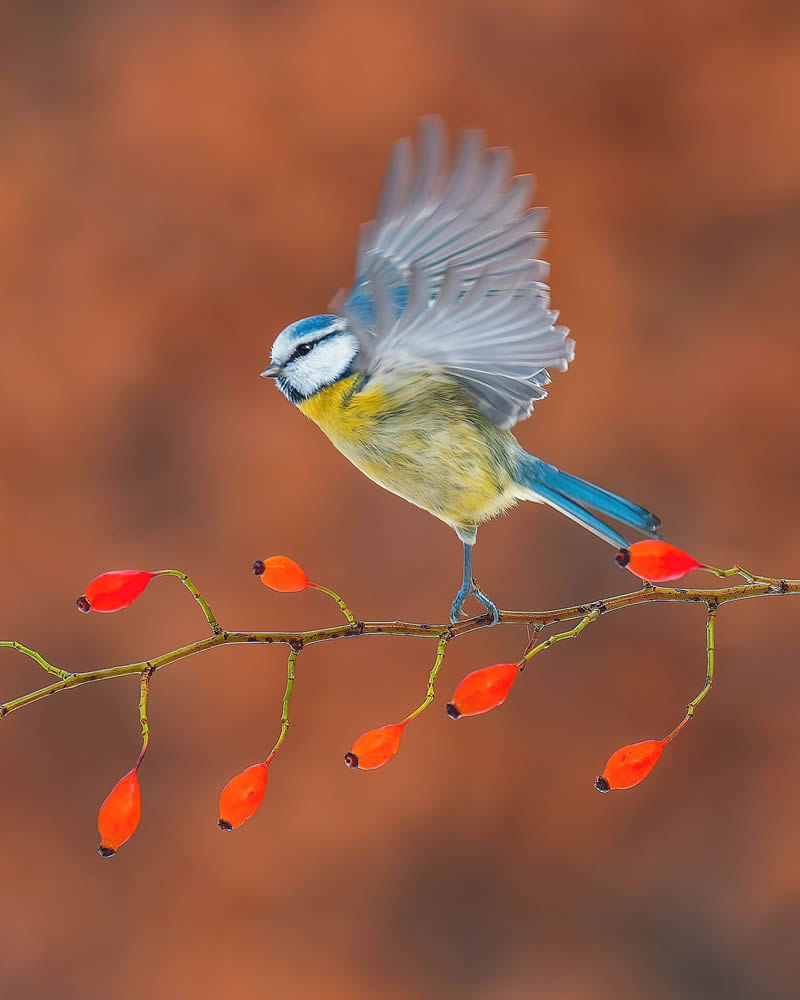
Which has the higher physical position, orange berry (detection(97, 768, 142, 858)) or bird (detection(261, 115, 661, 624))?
bird (detection(261, 115, 661, 624))

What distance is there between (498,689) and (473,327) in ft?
0.66

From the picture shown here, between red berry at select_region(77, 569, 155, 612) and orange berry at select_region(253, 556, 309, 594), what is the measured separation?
6 centimetres

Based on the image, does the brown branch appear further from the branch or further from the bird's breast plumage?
the bird's breast plumage

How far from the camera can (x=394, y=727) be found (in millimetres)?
614

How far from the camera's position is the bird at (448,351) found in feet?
1.70

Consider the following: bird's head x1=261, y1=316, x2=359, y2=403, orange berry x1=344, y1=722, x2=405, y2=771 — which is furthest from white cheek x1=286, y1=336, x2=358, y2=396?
orange berry x1=344, y1=722, x2=405, y2=771

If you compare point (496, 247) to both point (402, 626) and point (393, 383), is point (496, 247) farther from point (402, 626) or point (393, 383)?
point (402, 626)

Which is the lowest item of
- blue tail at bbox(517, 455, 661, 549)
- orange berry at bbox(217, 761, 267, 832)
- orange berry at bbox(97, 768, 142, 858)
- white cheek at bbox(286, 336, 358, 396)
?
orange berry at bbox(97, 768, 142, 858)

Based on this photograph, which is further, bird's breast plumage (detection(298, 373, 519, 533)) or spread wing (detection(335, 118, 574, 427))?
bird's breast plumage (detection(298, 373, 519, 533))

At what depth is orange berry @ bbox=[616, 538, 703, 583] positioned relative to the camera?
540 mm

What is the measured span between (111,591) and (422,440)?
21 cm

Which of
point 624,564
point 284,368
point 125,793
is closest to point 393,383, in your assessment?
point 284,368

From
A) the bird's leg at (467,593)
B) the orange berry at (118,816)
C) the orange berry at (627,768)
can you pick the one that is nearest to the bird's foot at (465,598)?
the bird's leg at (467,593)

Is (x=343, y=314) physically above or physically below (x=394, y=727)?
above
